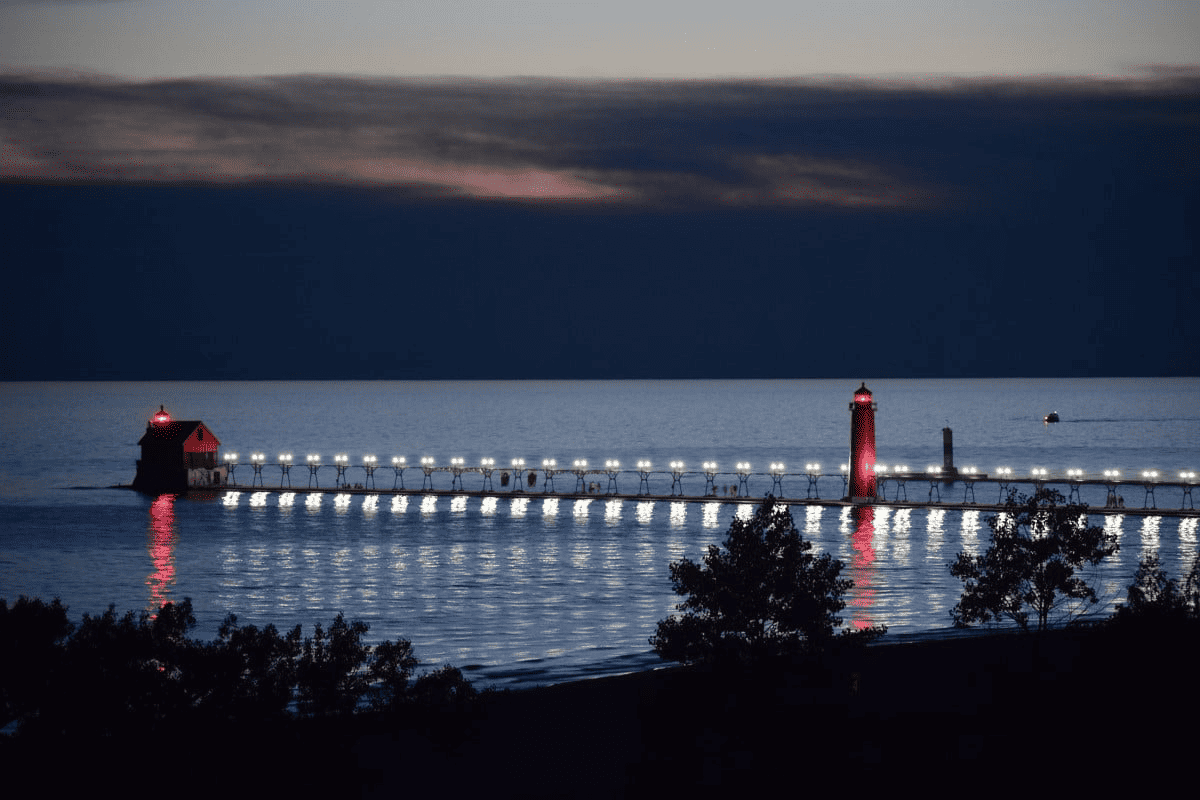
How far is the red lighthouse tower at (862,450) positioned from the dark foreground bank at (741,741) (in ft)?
183

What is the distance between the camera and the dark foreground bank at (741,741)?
23906 millimetres

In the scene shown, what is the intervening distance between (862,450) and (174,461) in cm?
5749

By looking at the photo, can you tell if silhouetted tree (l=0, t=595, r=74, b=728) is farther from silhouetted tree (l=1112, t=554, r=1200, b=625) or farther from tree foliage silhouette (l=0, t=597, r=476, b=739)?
silhouetted tree (l=1112, t=554, r=1200, b=625)

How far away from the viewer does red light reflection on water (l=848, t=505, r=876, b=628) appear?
55.9 metres

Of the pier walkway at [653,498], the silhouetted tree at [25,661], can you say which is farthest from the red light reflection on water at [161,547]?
the silhouetted tree at [25,661]

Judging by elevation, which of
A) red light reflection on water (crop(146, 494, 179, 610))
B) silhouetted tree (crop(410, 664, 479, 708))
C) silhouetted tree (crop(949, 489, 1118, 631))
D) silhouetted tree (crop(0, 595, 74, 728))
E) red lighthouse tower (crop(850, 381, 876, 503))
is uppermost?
red lighthouse tower (crop(850, 381, 876, 503))

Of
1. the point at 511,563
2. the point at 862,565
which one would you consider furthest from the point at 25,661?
the point at 862,565

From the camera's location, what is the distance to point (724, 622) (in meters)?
31.8

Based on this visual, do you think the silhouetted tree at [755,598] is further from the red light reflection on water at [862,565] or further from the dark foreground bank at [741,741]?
the red light reflection on water at [862,565]

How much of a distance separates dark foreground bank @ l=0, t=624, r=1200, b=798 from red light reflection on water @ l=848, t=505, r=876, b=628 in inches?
708

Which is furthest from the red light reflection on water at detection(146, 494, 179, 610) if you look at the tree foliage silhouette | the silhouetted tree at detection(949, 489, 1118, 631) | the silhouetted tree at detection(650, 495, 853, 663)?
the silhouetted tree at detection(949, 489, 1118, 631)

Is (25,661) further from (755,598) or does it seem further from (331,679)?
(755,598)

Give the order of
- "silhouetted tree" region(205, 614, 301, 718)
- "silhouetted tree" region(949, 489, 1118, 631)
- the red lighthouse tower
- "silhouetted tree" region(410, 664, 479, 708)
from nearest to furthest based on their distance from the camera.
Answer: "silhouetted tree" region(205, 614, 301, 718) < "silhouetted tree" region(410, 664, 479, 708) < "silhouetted tree" region(949, 489, 1118, 631) < the red lighthouse tower

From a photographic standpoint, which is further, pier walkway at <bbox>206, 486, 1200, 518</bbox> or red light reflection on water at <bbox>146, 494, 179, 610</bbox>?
pier walkway at <bbox>206, 486, 1200, 518</bbox>
